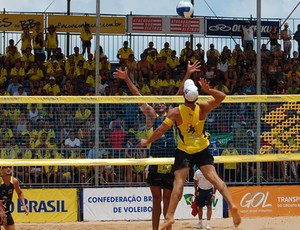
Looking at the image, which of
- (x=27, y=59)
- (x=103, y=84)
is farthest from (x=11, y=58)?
(x=103, y=84)

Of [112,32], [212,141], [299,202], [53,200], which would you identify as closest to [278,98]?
[212,141]

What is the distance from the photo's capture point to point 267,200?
15.4m

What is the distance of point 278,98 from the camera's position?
13.8m

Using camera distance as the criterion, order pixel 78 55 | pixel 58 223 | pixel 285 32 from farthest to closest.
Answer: pixel 285 32, pixel 78 55, pixel 58 223

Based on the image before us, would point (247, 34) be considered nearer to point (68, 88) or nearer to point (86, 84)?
point (86, 84)

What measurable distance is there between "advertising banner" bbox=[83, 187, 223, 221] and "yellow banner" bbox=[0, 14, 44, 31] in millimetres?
8137

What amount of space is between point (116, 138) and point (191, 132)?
5699 millimetres

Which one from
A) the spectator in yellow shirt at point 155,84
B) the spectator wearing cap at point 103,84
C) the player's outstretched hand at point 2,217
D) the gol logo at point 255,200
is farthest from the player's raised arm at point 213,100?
the spectator wearing cap at point 103,84

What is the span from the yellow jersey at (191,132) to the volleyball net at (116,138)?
439 cm

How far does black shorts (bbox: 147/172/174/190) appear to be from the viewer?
10.3 meters

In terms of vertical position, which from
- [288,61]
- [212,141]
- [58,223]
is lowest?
[58,223]

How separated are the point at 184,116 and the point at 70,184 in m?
6.22

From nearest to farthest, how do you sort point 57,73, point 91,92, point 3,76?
1. point 91,92
2. point 3,76
3. point 57,73

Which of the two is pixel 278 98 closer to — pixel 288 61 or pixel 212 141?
pixel 212 141
